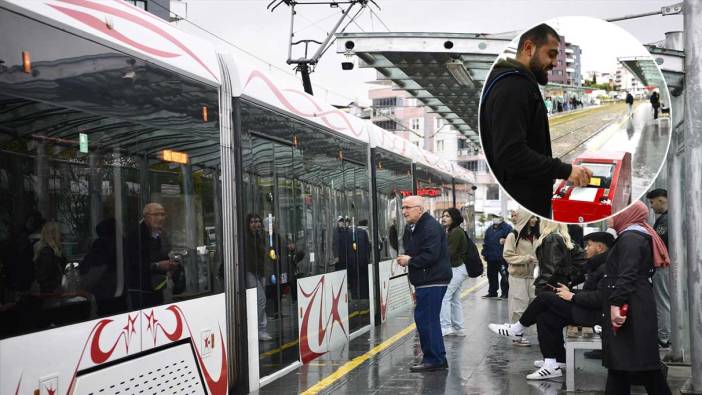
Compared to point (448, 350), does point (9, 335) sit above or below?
above

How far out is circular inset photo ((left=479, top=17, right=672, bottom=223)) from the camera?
84.8 inches

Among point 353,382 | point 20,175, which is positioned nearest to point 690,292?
point 353,382

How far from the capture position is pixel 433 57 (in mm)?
9555

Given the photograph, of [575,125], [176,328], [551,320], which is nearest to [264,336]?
[176,328]

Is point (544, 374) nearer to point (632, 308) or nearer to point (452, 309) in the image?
point (632, 308)

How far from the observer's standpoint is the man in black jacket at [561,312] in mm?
7762

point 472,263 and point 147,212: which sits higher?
point 147,212

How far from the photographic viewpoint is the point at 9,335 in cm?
418

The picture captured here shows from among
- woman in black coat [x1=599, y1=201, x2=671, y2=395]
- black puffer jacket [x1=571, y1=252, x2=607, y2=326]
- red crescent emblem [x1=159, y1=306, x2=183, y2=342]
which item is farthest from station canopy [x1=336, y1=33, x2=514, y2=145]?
red crescent emblem [x1=159, y1=306, x2=183, y2=342]

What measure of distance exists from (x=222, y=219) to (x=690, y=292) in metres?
3.99

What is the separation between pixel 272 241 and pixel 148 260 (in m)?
2.78

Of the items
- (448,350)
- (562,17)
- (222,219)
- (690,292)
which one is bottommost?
(448,350)

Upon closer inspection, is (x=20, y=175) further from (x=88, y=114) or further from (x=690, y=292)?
(x=690, y=292)

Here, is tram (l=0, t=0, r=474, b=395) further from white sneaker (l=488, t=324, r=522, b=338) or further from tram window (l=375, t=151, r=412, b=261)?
tram window (l=375, t=151, r=412, b=261)
